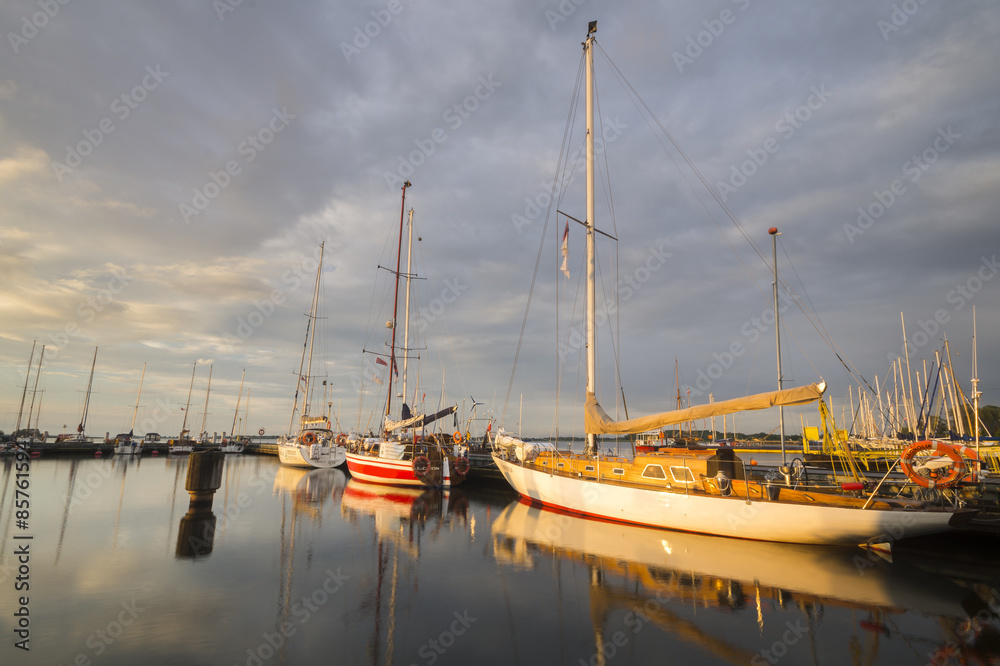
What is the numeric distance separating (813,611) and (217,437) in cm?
9850

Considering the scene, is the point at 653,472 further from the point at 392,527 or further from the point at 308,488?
the point at 308,488

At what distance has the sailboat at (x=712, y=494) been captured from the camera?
13376 millimetres

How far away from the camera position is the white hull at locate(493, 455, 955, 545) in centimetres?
1306

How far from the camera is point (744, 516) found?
1501 cm

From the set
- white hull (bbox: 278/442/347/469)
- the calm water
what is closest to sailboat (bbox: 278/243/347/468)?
white hull (bbox: 278/442/347/469)

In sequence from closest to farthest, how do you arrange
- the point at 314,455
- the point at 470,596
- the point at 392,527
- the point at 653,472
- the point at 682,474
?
the point at 470,596, the point at 682,474, the point at 653,472, the point at 392,527, the point at 314,455

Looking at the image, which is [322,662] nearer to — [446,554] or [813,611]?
[446,554]

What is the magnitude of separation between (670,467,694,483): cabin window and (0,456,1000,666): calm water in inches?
77.8

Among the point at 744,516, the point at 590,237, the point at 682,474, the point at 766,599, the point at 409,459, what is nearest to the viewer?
the point at 766,599

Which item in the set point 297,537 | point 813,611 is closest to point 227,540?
point 297,537

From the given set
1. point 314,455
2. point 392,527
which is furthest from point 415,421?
point 314,455

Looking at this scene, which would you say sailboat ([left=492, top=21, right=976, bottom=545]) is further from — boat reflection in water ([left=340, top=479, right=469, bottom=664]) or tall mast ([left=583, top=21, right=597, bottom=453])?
boat reflection in water ([left=340, top=479, right=469, bottom=664])

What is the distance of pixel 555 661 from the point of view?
7.30 meters

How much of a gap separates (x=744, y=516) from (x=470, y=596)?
10143mm
